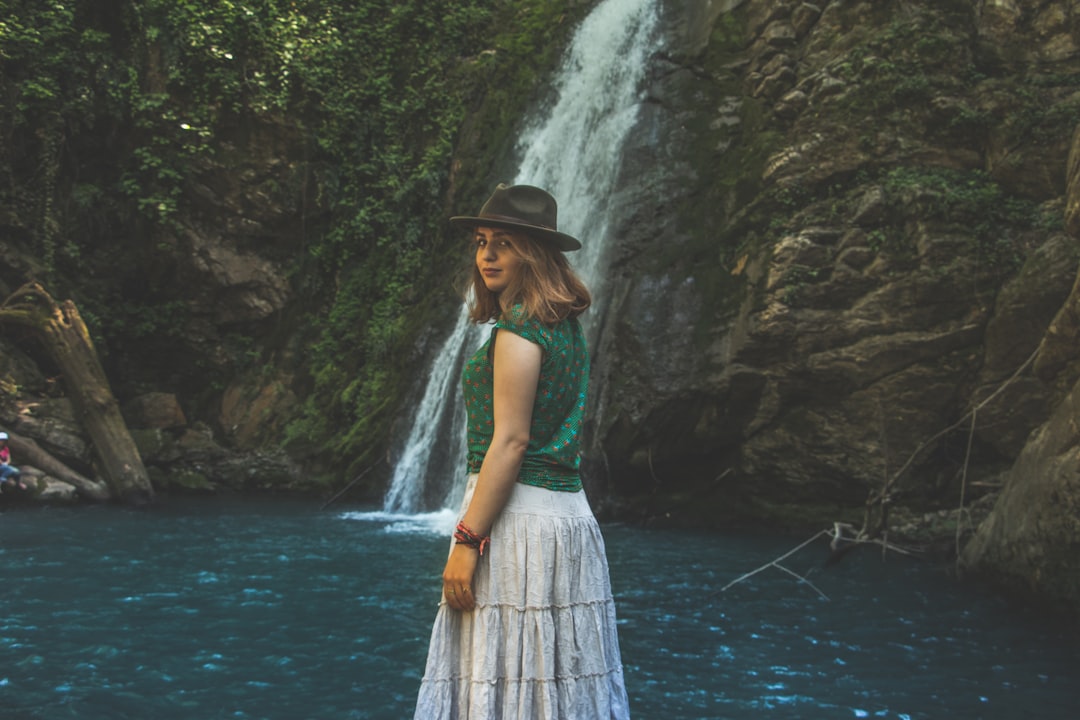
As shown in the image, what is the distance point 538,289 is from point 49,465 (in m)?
11.5

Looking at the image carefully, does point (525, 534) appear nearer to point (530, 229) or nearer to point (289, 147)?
point (530, 229)

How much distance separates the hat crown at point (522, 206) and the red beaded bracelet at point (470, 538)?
78 centimetres

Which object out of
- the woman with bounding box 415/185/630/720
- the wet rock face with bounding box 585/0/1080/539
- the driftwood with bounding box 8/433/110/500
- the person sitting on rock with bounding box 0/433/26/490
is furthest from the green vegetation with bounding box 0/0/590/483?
the woman with bounding box 415/185/630/720

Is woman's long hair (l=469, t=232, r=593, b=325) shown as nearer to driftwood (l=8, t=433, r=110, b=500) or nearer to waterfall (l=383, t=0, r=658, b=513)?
waterfall (l=383, t=0, r=658, b=513)

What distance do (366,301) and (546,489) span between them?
1377 centimetres

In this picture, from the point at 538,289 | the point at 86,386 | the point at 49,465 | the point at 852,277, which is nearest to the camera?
the point at 538,289

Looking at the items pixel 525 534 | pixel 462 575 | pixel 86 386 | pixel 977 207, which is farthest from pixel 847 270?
pixel 86 386

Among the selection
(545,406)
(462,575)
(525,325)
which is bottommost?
(462,575)

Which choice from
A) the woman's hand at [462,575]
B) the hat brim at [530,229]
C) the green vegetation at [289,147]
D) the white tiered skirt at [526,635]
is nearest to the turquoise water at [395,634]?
the white tiered skirt at [526,635]

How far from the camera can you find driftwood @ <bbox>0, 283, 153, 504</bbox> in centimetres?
1176

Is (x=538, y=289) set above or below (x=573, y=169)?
below

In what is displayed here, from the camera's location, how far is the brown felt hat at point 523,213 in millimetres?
2184

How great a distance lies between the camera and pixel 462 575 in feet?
6.66

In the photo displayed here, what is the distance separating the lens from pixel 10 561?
782 centimetres
